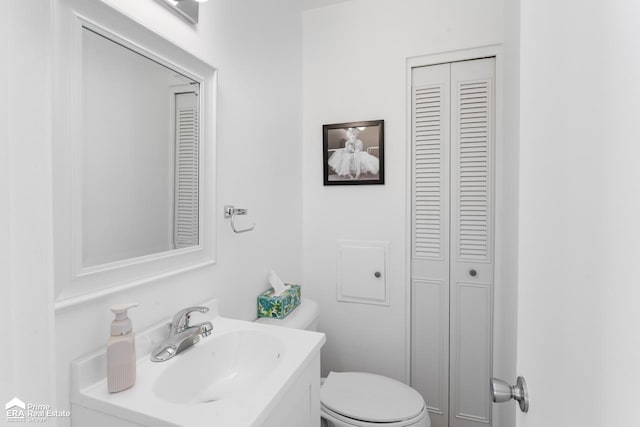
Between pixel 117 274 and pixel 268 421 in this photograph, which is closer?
pixel 268 421

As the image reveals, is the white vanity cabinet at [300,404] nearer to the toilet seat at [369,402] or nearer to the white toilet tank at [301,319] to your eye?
the toilet seat at [369,402]

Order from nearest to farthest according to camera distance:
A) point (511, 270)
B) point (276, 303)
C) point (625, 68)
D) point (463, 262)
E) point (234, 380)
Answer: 1. point (625, 68)
2. point (234, 380)
3. point (511, 270)
4. point (276, 303)
5. point (463, 262)

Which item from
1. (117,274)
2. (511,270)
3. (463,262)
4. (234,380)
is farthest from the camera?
(463,262)

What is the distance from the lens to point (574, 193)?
1.27ft

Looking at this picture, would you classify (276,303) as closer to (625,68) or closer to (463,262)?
(463,262)

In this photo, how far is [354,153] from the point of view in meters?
1.89

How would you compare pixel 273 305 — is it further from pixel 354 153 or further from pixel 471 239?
pixel 471 239

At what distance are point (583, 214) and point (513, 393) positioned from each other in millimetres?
425

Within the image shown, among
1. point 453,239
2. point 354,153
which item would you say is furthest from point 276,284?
point 453,239

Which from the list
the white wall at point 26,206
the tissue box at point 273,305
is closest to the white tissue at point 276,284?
the tissue box at point 273,305

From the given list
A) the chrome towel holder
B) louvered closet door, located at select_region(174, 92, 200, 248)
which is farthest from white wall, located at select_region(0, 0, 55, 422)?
the chrome towel holder

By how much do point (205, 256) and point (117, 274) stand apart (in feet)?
1.11

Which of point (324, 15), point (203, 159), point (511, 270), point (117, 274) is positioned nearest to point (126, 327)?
point (117, 274)

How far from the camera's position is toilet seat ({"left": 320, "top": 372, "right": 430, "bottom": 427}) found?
128cm
